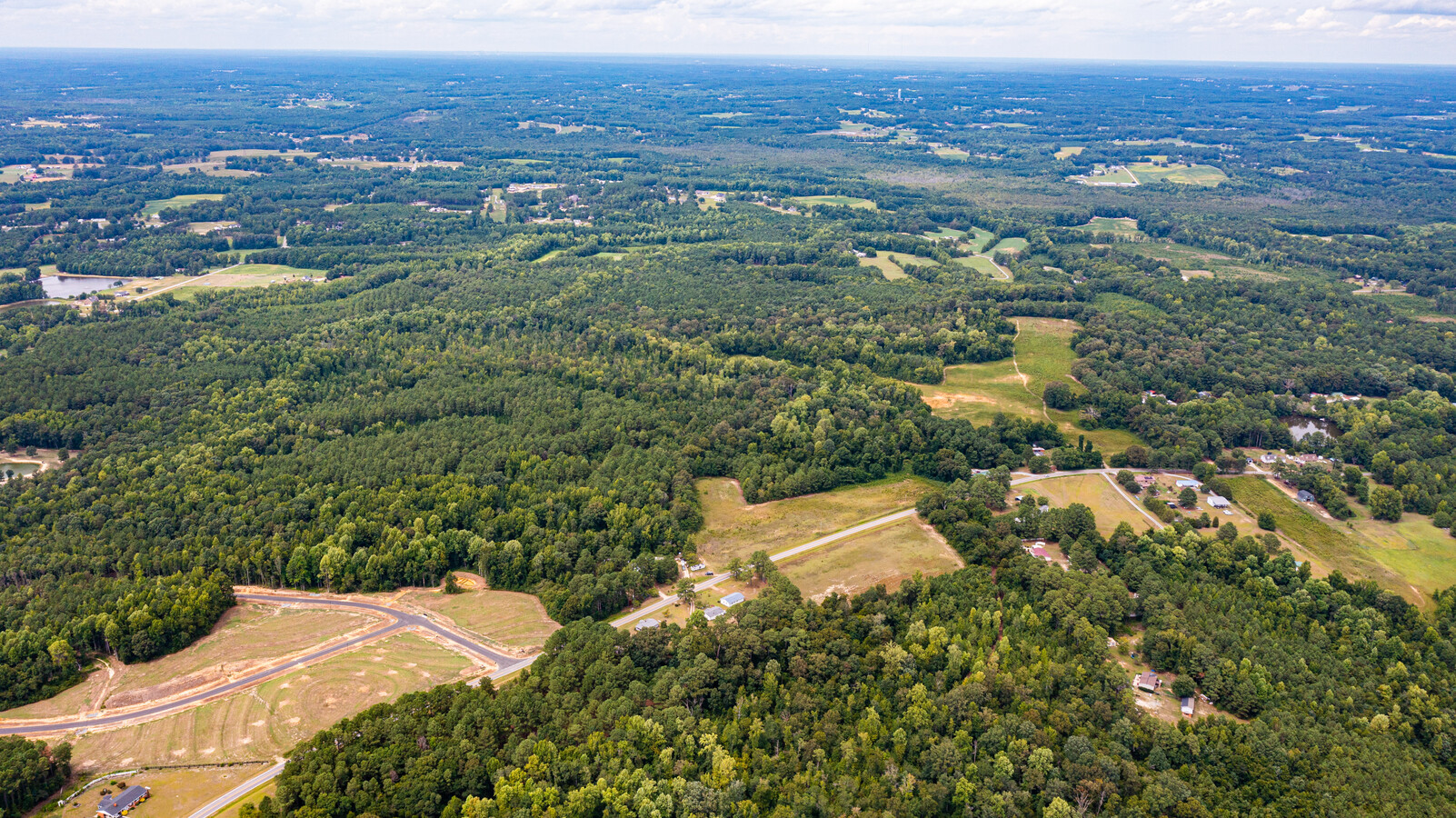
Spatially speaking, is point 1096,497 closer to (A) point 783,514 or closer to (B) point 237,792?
(A) point 783,514

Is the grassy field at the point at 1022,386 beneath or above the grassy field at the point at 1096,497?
above

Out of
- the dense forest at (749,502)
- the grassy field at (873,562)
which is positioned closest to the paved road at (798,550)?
the grassy field at (873,562)

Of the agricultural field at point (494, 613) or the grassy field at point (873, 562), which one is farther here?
the grassy field at point (873, 562)

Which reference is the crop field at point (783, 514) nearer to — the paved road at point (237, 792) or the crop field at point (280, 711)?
the crop field at point (280, 711)

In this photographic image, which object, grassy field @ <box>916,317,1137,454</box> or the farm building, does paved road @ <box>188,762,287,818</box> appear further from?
grassy field @ <box>916,317,1137,454</box>

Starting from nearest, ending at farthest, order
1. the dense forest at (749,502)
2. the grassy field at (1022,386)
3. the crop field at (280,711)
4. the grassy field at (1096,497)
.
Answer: the dense forest at (749,502) < the crop field at (280,711) < the grassy field at (1096,497) < the grassy field at (1022,386)

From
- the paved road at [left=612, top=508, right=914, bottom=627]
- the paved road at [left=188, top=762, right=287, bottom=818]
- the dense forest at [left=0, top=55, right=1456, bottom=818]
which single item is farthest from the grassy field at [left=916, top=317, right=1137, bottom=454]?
the paved road at [left=188, top=762, right=287, bottom=818]

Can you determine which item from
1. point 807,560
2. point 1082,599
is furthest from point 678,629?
point 1082,599
